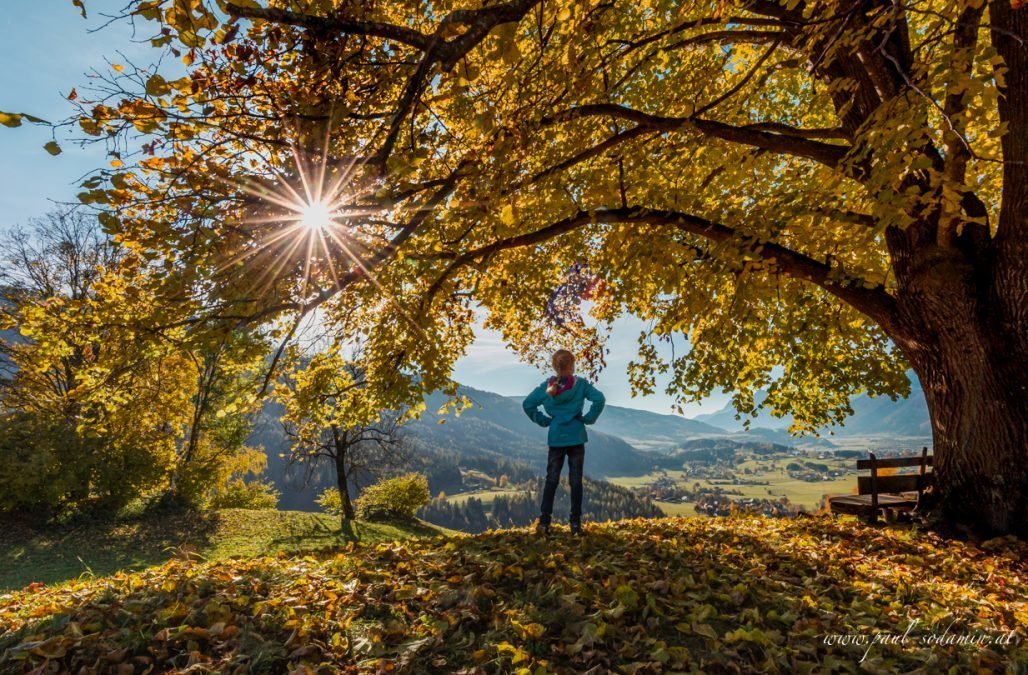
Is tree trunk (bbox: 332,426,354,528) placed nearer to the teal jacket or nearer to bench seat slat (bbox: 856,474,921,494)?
the teal jacket

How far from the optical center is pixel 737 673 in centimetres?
323

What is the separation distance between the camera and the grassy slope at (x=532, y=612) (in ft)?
11.0

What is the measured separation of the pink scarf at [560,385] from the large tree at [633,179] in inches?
59.2

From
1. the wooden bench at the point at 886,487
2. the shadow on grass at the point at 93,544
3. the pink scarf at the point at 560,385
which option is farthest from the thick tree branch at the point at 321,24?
the shadow on grass at the point at 93,544

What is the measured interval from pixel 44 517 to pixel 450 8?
21351 mm

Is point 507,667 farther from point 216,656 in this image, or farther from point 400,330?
point 400,330

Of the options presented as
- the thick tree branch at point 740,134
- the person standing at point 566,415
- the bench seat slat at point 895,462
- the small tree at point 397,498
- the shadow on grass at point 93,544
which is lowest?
the small tree at point 397,498

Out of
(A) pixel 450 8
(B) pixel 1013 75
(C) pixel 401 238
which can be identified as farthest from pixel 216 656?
(B) pixel 1013 75

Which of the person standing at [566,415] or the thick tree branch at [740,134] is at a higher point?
the thick tree branch at [740,134]

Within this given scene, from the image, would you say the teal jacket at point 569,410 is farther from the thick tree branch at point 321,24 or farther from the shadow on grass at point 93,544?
the shadow on grass at point 93,544

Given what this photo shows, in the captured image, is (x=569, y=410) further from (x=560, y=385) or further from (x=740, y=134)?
(x=740, y=134)

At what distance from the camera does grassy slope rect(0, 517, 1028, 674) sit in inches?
132

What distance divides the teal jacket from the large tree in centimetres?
148

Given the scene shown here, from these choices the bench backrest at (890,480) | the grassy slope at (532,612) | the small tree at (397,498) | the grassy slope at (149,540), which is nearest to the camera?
the grassy slope at (532,612)
